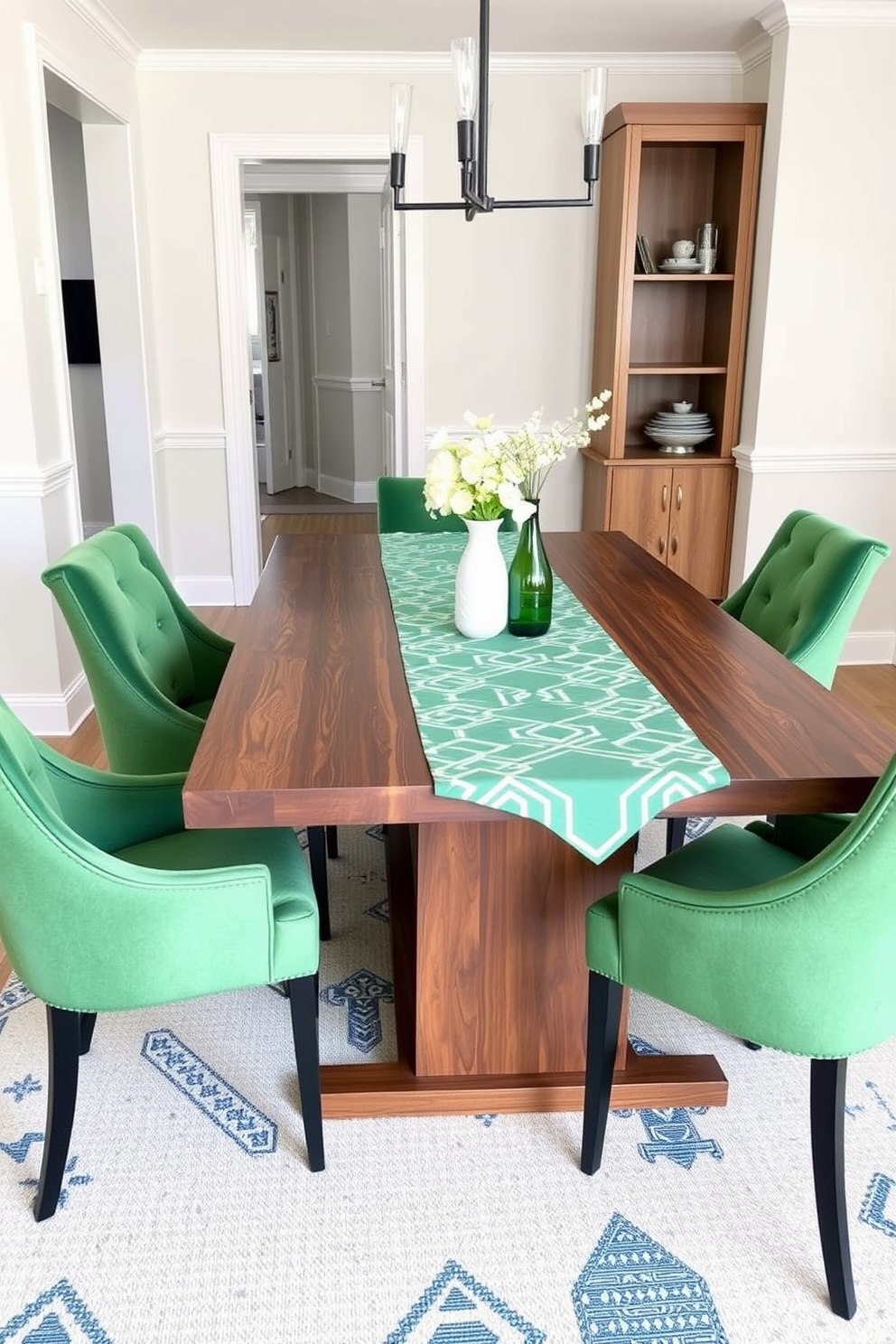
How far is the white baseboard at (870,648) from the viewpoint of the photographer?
15.1 ft

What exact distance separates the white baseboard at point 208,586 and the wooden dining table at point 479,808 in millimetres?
3031

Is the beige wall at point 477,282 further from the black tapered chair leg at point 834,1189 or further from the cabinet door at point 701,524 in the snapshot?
the black tapered chair leg at point 834,1189

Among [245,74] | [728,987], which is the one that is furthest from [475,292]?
[728,987]

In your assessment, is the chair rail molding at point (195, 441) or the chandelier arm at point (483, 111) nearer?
the chandelier arm at point (483, 111)

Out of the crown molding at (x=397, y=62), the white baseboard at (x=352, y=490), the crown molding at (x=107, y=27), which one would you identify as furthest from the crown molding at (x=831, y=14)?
the white baseboard at (x=352, y=490)

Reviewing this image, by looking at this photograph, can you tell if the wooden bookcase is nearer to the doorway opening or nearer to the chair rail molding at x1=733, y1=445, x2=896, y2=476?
the chair rail molding at x1=733, y1=445, x2=896, y2=476

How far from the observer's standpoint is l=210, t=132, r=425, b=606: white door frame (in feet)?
15.3

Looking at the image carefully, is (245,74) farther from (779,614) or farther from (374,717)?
(374,717)

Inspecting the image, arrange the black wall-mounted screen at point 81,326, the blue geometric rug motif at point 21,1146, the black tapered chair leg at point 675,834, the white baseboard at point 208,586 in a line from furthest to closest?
the black wall-mounted screen at point 81,326, the white baseboard at point 208,586, the black tapered chair leg at point 675,834, the blue geometric rug motif at point 21,1146

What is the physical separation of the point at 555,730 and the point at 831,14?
3520 millimetres

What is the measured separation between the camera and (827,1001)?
4.80ft

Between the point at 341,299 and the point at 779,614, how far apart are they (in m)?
6.18

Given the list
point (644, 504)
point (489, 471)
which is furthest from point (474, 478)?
point (644, 504)

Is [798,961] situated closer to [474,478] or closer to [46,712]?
[474,478]
